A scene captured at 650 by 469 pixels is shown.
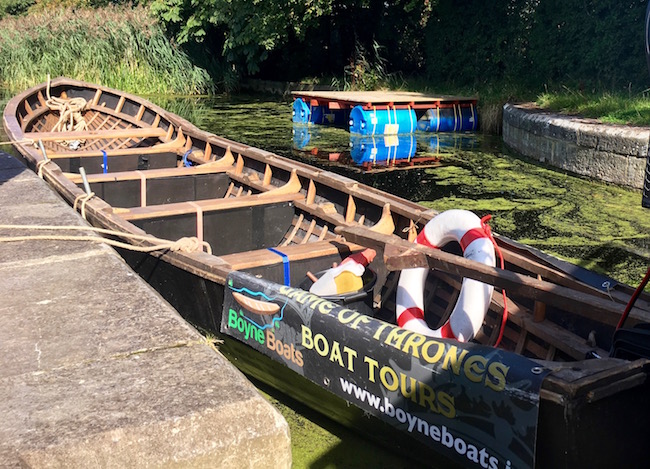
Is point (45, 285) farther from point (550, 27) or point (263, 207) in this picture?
point (550, 27)

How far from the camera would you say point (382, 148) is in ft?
35.1

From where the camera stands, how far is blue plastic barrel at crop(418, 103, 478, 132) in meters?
12.3

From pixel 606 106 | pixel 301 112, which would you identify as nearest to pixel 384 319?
pixel 606 106

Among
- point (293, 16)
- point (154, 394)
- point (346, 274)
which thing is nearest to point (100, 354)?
point (154, 394)

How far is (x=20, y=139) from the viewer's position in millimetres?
6242

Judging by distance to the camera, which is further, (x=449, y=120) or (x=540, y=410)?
(x=449, y=120)

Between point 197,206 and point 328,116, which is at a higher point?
point 328,116

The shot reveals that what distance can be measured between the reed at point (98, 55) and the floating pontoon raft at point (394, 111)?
5.57 meters

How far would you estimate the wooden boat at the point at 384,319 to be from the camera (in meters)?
2.03

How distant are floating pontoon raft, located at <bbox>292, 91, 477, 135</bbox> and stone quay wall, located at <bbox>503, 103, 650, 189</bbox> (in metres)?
2.32

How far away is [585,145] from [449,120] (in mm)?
4484

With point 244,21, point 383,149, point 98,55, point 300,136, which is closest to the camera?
point 383,149

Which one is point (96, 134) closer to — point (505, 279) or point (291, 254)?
point (291, 254)

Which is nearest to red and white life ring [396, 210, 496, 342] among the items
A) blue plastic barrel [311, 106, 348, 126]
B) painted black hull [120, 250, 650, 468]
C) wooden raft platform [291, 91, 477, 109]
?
painted black hull [120, 250, 650, 468]
